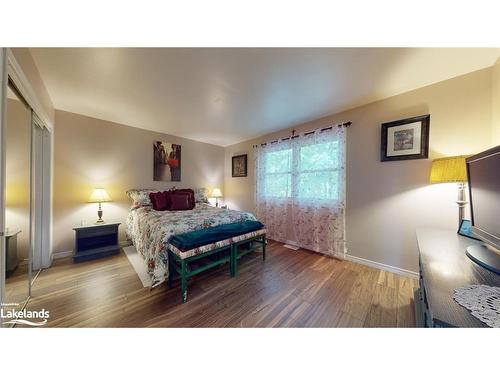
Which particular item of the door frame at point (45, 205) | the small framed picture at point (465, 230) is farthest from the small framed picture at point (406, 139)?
the door frame at point (45, 205)

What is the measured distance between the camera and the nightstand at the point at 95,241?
2.34 metres

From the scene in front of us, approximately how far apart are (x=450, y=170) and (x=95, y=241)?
4.47m

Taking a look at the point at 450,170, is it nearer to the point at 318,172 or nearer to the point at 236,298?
the point at 318,172

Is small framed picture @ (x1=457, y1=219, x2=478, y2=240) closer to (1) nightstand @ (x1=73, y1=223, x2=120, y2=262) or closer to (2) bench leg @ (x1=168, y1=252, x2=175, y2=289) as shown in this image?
(2) bench leg @ (x1=168, y1=252, x2=175, y2=289)

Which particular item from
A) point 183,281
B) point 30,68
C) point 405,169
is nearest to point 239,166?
point 183,281

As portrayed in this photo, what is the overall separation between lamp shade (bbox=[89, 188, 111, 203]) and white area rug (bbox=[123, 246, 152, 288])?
2.98ft

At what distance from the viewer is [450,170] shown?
1.42 meters

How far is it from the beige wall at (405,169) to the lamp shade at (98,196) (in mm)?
3683

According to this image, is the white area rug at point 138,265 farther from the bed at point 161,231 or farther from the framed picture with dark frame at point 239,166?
the framed picture with dark frame at point 239,166
